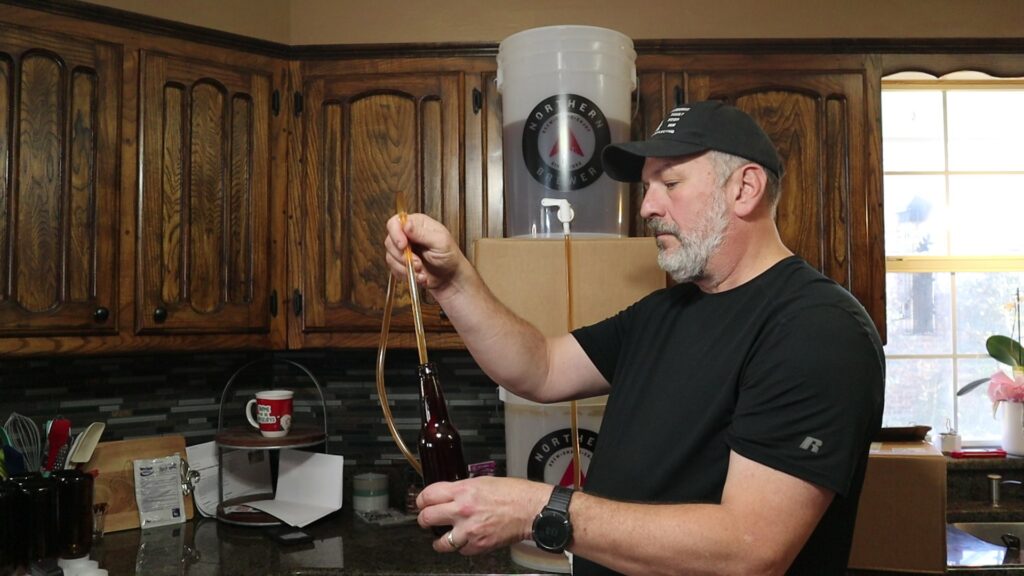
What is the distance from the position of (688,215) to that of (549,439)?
0.68 metres

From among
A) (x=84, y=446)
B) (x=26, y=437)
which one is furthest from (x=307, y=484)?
(x=26, y=437)

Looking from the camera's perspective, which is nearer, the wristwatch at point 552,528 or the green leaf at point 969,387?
the wristwatch at point 552,528

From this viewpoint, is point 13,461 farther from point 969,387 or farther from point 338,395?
point 969,387

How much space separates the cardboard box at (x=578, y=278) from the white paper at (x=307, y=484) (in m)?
0.85

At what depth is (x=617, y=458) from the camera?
1314 millimetres

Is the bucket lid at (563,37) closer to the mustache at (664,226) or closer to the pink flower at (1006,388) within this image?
the mustache at (664,226)

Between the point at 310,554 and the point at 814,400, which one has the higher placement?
the point at 814,400

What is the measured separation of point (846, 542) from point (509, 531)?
1.64ft

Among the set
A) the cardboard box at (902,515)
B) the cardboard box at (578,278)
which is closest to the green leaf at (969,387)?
the cardboard box at (902,515)

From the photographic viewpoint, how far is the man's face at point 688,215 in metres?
1.28

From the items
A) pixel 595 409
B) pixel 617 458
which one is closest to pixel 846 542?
pixel 617 458

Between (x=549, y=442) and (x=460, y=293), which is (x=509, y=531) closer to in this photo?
(x=460, y=293)

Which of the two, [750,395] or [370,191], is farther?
[370,191]

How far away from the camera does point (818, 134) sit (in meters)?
2.19
